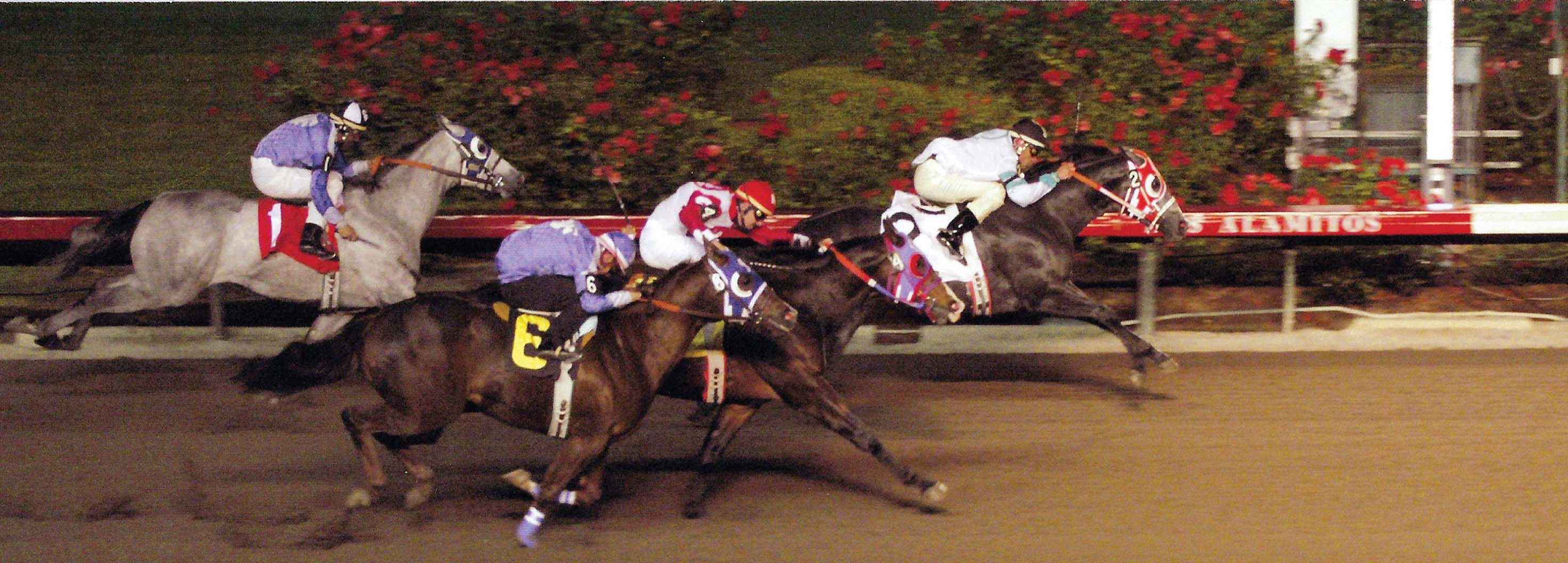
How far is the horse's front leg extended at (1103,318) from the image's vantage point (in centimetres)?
782

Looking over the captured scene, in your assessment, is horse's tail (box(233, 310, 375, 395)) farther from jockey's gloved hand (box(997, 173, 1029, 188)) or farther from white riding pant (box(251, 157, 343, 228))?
jockey's gloved hand (box(997, 173, 1029, 188))

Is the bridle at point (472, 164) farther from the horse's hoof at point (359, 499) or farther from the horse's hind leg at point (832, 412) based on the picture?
the horse's hind leg at point (832, 412)

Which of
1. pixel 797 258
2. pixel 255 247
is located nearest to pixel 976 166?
pixel 797 258

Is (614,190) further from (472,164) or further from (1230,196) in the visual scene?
(1230,196)

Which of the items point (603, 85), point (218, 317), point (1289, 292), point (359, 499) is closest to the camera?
point (359, 499)

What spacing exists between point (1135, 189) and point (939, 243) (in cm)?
131

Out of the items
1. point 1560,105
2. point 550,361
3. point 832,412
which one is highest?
point 1560,105

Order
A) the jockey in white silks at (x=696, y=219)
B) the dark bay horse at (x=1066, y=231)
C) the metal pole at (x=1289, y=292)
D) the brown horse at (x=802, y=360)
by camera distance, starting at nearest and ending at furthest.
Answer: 1. the brown horse at (x=802, y=360)
2. the jockey in white silks at (x=696, y=219)
3. the dark bay horse at (x=1066, y=231)
4. the metal pole at (x=1289, y=292)

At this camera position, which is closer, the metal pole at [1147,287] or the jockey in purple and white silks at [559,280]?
the jockey in purple and white silks at [559,280]

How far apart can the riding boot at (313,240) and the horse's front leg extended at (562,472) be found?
266cm

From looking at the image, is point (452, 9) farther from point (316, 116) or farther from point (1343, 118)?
point (1343, 118)

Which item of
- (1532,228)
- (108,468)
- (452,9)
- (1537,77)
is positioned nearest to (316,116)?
(108,468)

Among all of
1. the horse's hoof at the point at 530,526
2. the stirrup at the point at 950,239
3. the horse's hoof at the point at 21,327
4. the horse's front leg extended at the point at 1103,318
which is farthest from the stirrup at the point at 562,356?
the horse's hoof at the point at 21,327

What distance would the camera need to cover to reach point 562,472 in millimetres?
5309
